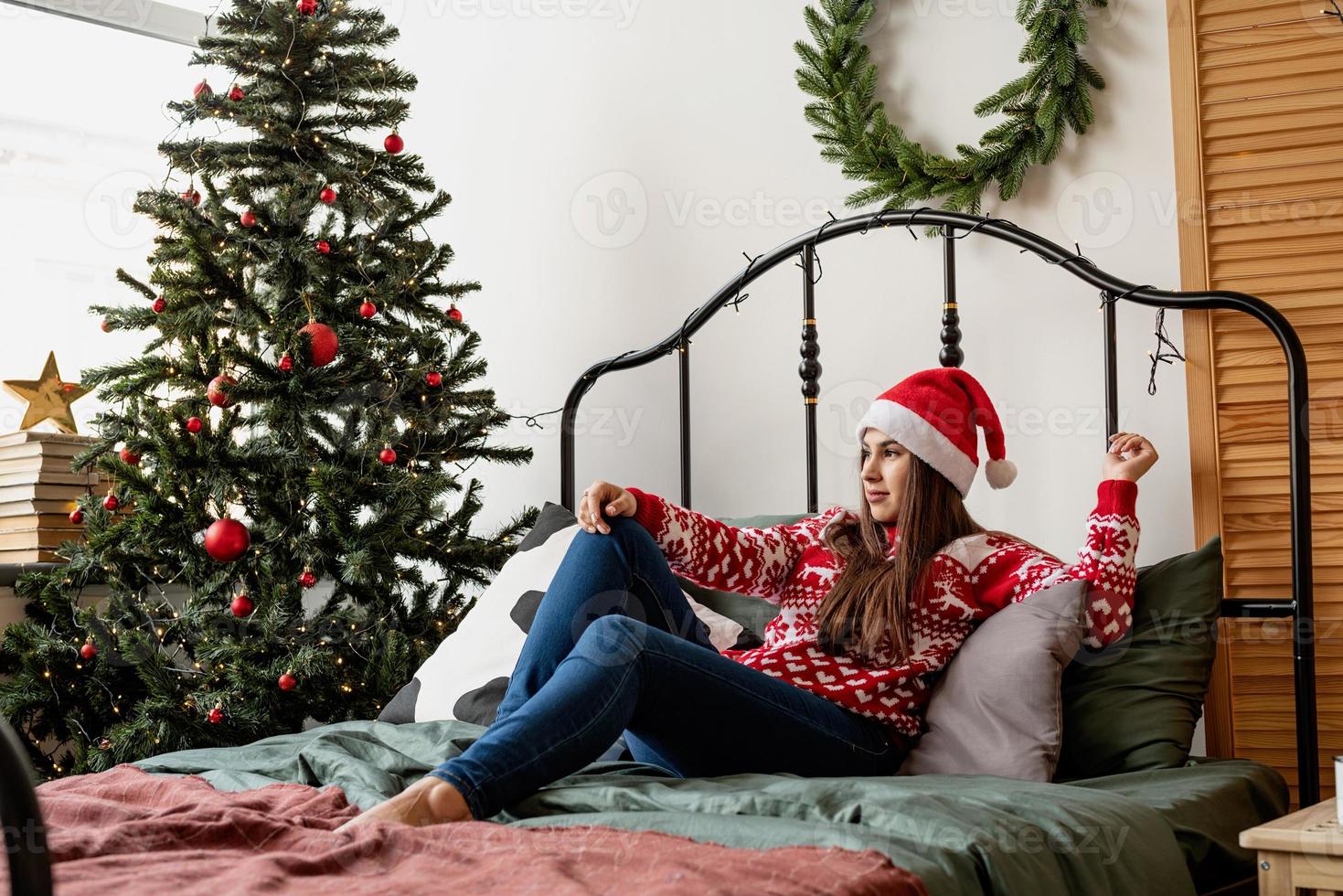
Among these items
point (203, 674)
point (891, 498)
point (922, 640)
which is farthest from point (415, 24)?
point (922, 640)

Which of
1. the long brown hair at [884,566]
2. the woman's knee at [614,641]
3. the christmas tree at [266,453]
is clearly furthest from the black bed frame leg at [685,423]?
the woman's knee at [614,641]

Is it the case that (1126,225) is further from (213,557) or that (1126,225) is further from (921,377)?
(213,557)

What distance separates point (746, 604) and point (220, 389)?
106 centimetres

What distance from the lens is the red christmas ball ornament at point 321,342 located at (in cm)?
222

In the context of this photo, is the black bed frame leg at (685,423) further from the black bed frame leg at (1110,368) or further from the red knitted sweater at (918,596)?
the black bed frame leg at (1110,368)

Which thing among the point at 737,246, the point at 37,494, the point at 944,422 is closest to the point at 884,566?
the point at 944,422

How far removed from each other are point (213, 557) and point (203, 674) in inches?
8.6

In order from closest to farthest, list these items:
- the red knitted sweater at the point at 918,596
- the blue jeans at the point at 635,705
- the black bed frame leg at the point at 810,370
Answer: the blue jeans at the point at 635,705 → the red knitted sweater at the point at 918,596 → the black bed frame leg at the point at 810,370

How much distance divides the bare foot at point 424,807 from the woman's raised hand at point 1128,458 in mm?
1058

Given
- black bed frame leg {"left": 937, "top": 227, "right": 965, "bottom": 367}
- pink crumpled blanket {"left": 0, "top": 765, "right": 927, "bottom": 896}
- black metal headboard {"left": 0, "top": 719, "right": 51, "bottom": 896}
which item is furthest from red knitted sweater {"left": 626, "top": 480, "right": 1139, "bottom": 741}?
black metal headboard {"left": 0, "top": 719, "right": 51, "bottom": 896}

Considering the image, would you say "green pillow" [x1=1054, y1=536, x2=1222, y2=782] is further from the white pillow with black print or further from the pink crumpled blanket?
the pink crumpled blanket

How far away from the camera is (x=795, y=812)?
1.17 m

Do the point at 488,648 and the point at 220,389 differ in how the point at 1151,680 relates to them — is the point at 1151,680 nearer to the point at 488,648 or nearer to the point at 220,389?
the point at 488,648

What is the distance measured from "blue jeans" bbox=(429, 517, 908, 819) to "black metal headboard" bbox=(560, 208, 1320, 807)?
614 mm
